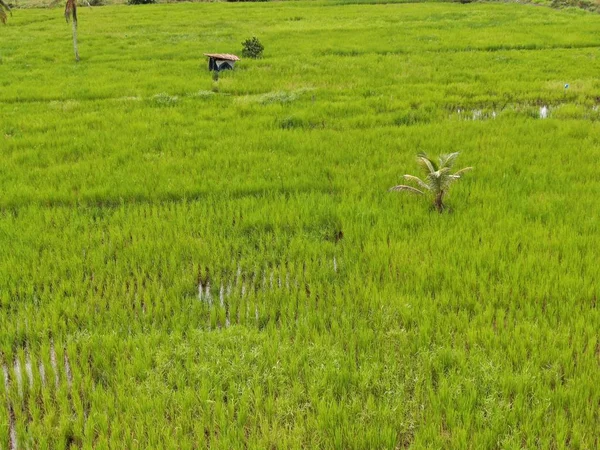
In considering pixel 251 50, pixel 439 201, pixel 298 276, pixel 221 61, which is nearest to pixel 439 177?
pixel 439 201

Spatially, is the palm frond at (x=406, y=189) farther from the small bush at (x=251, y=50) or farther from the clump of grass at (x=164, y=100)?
the small bush at (x=251, y=50)

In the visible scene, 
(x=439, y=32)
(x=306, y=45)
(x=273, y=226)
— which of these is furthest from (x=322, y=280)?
(x=439, y=32)

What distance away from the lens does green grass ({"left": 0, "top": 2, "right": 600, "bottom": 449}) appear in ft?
10.7

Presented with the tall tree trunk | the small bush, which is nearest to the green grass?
the tall tree trunk

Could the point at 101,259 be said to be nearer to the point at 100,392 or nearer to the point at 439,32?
the point at 100,392

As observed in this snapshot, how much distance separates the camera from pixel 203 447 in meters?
3.03

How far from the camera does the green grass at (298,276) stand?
3256 mm

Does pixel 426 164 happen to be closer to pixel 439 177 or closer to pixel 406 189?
pixel 439 177

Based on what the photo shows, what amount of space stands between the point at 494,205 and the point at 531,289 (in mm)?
2203

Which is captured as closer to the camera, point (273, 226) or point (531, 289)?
point (531, 289)

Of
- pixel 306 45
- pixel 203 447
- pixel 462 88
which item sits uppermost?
pixel 306 45

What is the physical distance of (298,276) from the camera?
16.9ft

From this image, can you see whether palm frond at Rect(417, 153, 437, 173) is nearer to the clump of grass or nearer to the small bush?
the clump of grass

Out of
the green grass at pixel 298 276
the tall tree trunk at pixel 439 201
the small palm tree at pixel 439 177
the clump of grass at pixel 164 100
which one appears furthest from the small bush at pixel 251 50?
the tall tree trunk at pixel 439 201
